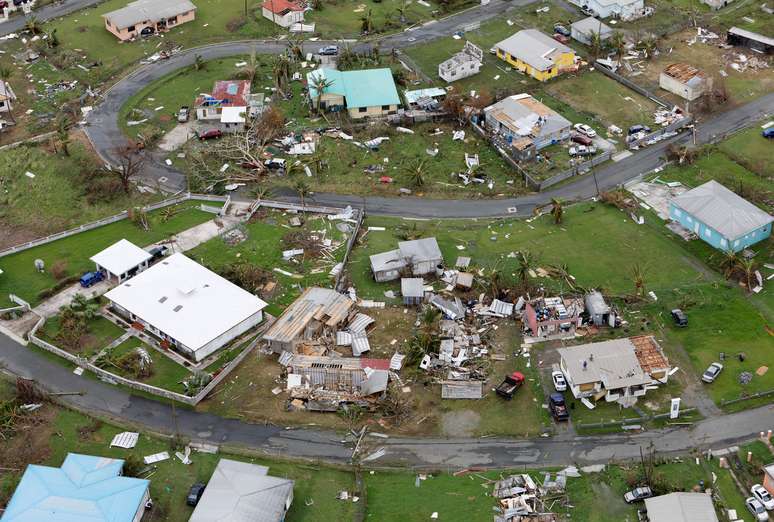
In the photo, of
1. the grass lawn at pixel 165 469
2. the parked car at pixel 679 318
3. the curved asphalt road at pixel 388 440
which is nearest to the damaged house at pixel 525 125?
the parked car at pixel 679 318

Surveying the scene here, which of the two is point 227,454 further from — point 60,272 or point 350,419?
point 60,272

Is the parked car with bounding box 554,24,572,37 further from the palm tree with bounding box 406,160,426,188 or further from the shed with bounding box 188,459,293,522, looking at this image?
the shed with bounding box 188,459,293,522

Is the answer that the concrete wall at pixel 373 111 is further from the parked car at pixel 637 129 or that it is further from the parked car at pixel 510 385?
the parked car at pixel 510 385

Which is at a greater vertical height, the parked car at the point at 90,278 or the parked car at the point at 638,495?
the parked car at the point at 638,495

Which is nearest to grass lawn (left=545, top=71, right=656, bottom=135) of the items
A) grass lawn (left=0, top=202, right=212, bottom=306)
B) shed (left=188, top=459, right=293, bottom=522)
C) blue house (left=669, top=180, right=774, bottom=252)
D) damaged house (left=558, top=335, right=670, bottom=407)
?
blue house (left=669, top=180, right=774, bottom=252)

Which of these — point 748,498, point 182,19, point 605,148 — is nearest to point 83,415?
point 748,498
